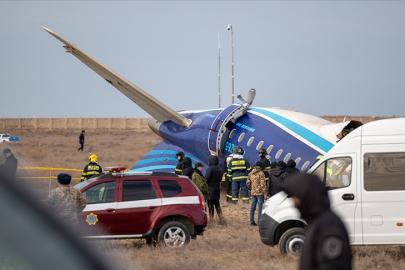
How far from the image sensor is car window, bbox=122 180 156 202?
10961 mm

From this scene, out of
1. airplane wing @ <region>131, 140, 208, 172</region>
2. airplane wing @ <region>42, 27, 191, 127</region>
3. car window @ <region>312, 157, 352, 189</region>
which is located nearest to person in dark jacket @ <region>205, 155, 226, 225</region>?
car window @ <region>312, 157, 352, 189</region>

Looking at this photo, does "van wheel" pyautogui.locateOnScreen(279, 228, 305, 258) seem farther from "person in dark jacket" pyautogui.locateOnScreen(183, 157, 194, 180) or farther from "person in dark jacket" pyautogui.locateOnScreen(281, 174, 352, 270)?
"person in dark jacket" pyautogui.locateOnScreen(183, 157, 194, 180)

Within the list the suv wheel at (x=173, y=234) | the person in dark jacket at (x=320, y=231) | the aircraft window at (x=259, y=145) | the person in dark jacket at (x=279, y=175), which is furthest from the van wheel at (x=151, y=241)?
the aircraft window at (x=259, y=145)

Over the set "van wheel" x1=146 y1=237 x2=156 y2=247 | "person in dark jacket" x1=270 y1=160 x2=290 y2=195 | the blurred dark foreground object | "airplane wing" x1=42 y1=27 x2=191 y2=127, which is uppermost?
"airplane wing" x1=42 y1=27 x2=191 y2=127

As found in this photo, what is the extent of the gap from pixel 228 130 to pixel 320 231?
16.0 meters

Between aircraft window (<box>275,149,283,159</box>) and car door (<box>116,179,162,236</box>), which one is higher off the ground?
aircraft window (<box>275,149,283,159</box>)

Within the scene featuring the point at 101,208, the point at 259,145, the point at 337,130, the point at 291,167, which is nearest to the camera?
the point at 101,208

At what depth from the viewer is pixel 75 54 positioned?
882 inches

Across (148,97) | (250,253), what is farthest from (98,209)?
(148,97)

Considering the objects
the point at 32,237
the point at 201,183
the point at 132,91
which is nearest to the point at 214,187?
the point at 201,183

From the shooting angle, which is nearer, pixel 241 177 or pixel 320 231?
pixel 320 231

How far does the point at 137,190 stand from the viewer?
11.0 meters

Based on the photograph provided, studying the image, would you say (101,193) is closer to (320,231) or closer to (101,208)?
(101,208)

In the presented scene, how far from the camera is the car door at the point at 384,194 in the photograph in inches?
366
